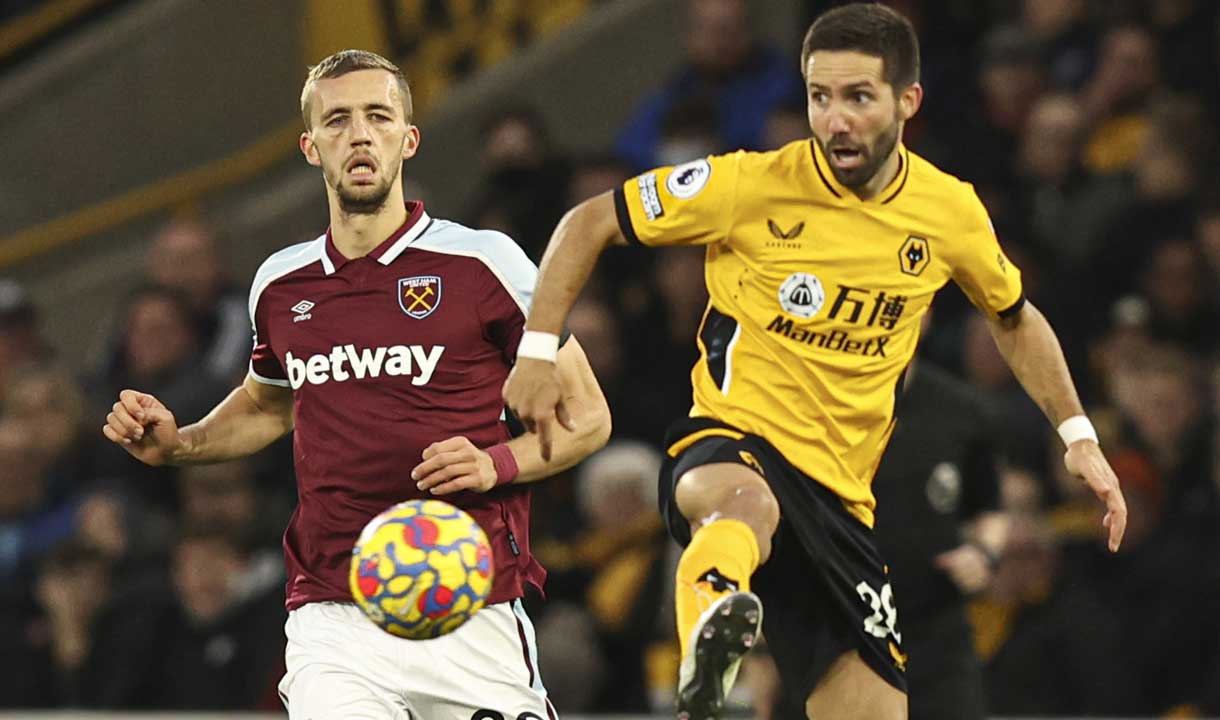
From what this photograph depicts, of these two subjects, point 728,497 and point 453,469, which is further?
point 728,497

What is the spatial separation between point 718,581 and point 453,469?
665 mm

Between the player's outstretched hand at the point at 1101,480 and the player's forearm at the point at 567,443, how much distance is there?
3.99 feet

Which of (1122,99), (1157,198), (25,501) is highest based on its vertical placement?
(1122,99)

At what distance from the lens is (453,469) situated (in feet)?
16.3

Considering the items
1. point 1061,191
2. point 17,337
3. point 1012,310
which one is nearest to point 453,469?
point 1012,310

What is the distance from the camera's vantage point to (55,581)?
32.5 feet

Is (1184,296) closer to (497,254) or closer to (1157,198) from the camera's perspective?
(1157,198)

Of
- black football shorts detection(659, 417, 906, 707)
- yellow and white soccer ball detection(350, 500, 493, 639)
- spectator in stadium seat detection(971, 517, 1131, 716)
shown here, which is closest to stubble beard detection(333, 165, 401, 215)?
yellow and white soccer ball detection(350, 500, 493, 639)

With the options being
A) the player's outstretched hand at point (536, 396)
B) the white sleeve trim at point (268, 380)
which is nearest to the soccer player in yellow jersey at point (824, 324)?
the player's outstretched hand at point (536, 396)

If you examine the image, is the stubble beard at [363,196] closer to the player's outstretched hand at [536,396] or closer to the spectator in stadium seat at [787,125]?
the player's outstretched hand at [536,396]

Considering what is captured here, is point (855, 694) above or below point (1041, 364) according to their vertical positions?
below

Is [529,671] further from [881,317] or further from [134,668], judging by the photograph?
[134,668]

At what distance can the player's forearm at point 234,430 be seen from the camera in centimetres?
553

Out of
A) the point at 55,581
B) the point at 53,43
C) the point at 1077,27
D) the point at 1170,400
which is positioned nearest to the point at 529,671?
the point at 1170,400
